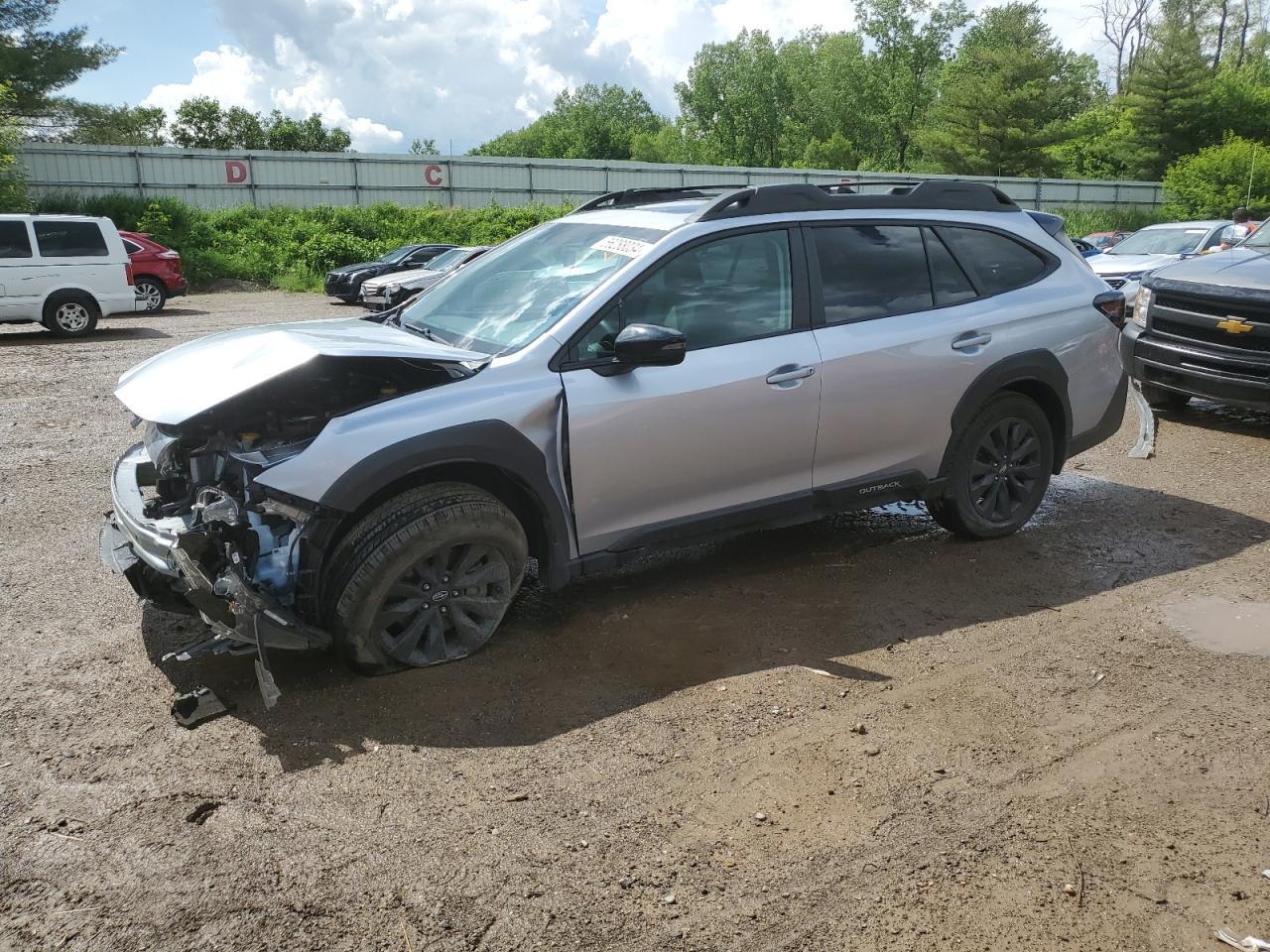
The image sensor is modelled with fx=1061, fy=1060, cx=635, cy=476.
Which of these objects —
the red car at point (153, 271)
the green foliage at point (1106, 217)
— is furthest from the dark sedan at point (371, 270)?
the green foliage at point (1106, 217)

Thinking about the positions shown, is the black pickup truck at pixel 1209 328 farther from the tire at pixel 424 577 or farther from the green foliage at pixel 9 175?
the green foliage at pixel 9 175

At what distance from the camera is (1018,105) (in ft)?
187

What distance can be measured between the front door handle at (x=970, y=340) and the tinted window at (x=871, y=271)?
228 millimetres

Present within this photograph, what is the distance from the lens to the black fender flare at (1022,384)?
5340 millimetres

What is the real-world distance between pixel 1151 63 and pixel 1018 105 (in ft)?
22.8

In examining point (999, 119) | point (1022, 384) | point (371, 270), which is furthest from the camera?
point (999, 119)

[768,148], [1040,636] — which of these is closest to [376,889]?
[1040,636]

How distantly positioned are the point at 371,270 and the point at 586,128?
299 ft

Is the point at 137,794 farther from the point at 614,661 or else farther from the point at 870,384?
the point at 870,384

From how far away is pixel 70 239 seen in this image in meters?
15.7

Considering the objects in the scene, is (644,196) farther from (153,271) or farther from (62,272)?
(153,271)

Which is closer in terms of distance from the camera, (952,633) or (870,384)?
(952,633)

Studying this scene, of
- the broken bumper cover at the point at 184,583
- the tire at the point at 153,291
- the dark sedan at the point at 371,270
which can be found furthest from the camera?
the dark sedan at the point at 371,270

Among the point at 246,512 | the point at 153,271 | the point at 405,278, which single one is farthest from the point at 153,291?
the point at 246,512
